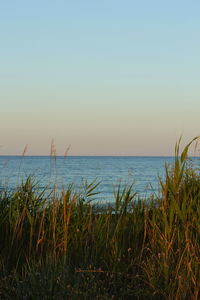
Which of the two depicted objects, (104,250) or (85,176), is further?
(85,176)

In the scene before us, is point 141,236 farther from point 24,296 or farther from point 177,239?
point 24,296

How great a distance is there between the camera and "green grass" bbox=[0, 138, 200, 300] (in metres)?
4.35

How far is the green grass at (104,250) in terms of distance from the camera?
14.3 ft

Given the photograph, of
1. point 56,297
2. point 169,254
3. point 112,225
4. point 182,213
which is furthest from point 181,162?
point 56,297

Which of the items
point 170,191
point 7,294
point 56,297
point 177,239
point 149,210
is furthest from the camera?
point 149,210

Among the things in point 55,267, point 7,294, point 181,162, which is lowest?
point 7,294

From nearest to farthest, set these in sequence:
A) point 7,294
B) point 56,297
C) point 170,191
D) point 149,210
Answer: point 56,297, point 7,294, point 170,191, point 149,210

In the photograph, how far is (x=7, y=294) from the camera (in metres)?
4.43

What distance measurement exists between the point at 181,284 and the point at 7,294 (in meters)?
1.63

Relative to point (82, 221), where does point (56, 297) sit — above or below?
below

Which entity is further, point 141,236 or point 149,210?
point 149,210

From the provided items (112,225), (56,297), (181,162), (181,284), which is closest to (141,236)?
(112,225)

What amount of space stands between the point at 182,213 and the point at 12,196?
97.8 inches

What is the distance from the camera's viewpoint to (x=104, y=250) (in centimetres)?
522
